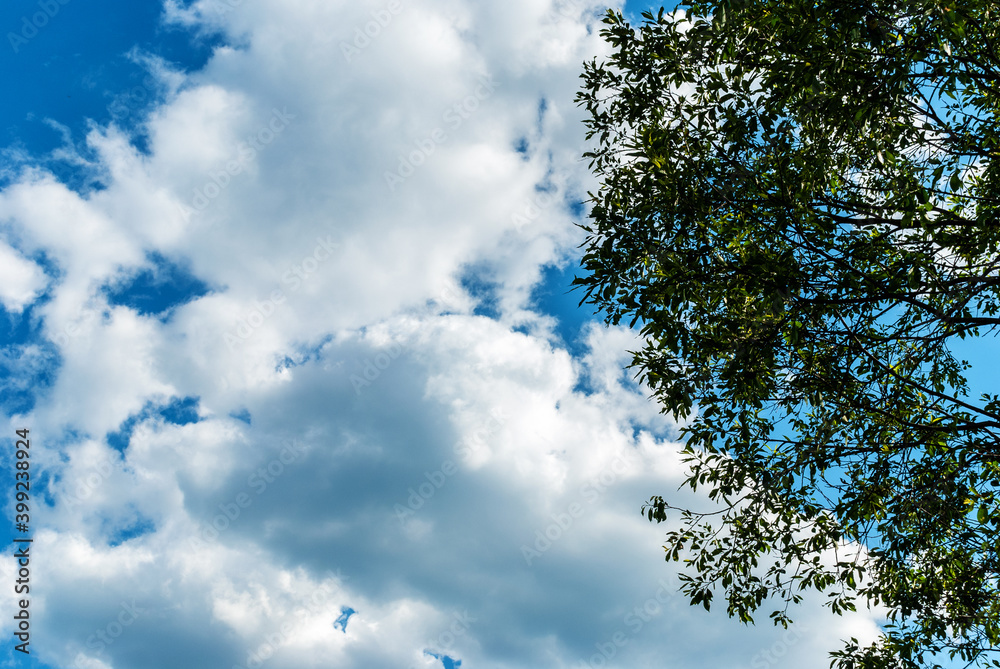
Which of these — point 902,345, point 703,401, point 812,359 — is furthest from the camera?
point 902,345

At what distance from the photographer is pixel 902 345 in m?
11.3

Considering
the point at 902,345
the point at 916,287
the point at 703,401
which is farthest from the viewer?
the point at 902,345

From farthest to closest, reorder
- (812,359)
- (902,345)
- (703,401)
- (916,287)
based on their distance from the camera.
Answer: (902,345) → (812,359) → (703,401) → (916,287)

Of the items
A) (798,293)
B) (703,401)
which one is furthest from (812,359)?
(703,401)

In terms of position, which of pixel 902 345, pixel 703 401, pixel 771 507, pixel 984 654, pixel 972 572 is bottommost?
pixel 984 654

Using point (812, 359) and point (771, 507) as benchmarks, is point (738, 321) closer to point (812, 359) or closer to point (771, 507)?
point (812, 359)

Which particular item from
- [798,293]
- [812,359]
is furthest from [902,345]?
[798,293]

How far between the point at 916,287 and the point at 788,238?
1773mm

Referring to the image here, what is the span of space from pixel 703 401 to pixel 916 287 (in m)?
3.19

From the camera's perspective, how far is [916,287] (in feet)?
28.9

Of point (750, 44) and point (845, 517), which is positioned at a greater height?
point (750, 44)

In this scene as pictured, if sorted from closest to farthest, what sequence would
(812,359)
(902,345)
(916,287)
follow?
(916,287) → (812,359) → (902,345)

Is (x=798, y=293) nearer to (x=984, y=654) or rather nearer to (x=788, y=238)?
(x=788, y=238)

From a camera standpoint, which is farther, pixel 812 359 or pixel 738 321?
pixel 812 359
